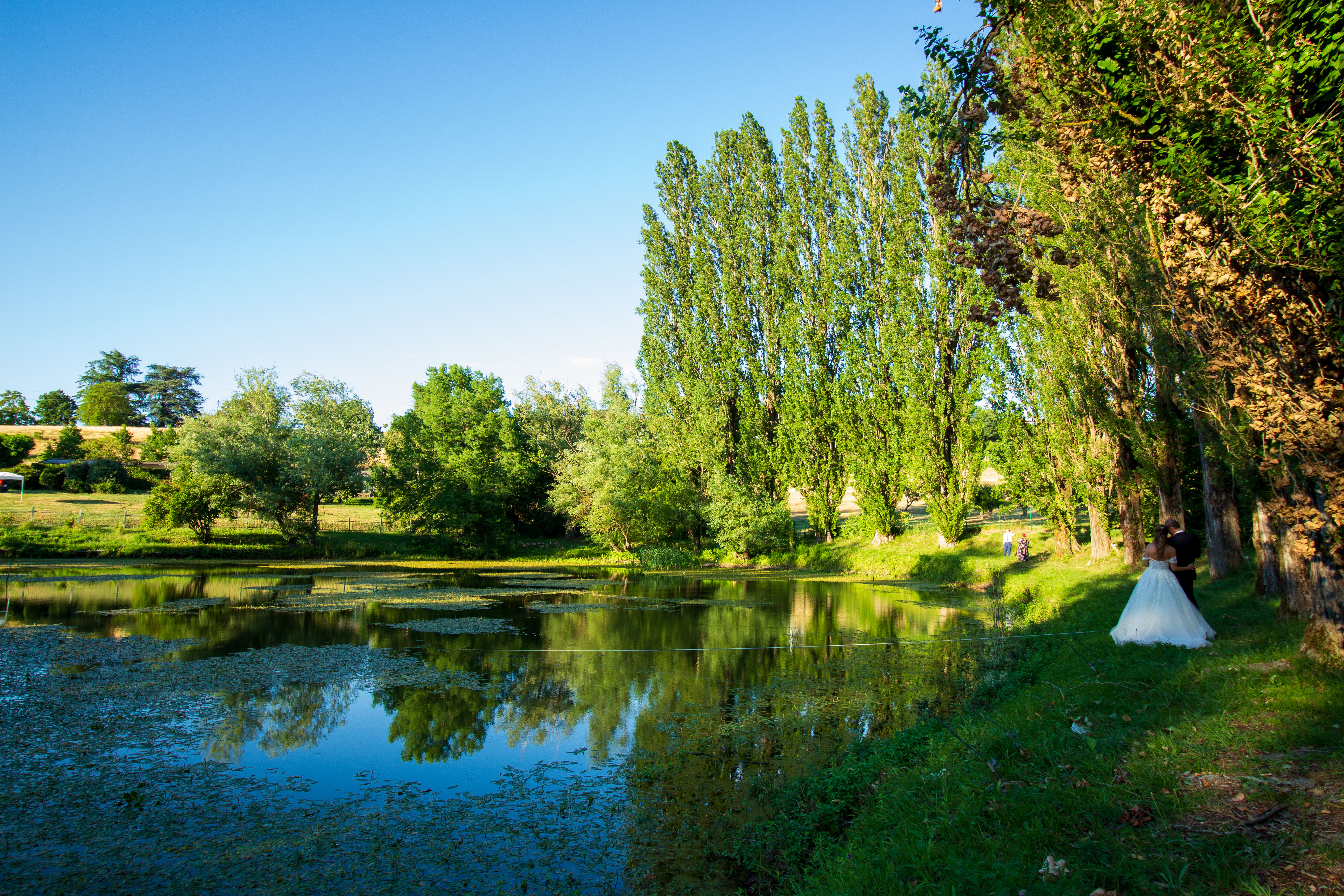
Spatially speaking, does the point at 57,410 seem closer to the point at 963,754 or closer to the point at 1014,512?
the point at 1014,512

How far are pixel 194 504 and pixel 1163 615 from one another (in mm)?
37076

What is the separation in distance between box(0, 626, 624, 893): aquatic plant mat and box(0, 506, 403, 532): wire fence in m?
30.5

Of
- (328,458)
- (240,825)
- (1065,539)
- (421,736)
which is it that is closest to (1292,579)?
(421,736)

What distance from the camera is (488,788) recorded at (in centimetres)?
654

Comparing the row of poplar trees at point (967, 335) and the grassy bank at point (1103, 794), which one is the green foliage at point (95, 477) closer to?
the row of poplar trees at point (967, 335)

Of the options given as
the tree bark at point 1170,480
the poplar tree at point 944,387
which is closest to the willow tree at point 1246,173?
the tree bark at point 1170,480

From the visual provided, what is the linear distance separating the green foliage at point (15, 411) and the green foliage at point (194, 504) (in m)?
59.7

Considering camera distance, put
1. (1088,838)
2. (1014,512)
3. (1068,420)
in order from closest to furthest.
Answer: (1088,838)
(1068,420)
(1014,512)

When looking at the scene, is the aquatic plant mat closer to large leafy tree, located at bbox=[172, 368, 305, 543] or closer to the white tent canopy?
large leafy tree, located at bbox=[172, 368, 305, 543]

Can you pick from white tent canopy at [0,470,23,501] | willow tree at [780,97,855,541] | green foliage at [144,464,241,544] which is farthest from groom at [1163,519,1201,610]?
white tent canopy at [0,470,23,501]

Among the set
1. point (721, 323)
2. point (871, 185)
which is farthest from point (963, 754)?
point (721, 323)

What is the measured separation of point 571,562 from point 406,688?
2714 centimetres

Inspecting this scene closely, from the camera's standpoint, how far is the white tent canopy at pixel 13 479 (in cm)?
4038

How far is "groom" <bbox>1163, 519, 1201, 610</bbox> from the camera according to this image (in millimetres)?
9602
